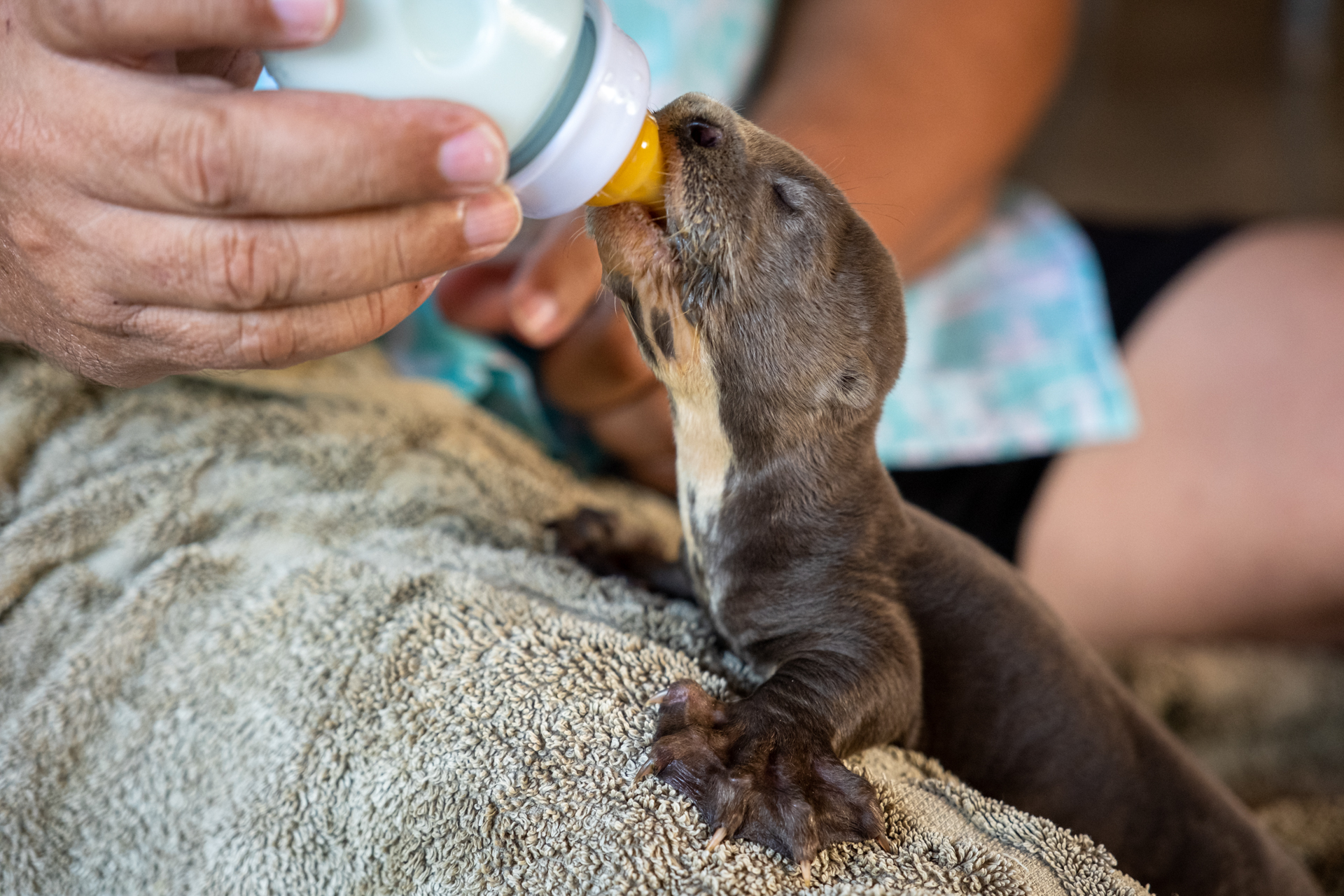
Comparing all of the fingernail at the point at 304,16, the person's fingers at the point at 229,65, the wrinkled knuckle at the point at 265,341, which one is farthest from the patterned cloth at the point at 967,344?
the fingernail at the point at 304,16

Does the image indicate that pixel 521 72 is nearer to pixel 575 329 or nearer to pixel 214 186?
pixel 214 186

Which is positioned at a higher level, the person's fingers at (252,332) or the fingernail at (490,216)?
the fingernail at (490,216)

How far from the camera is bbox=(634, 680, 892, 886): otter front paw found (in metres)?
0.89

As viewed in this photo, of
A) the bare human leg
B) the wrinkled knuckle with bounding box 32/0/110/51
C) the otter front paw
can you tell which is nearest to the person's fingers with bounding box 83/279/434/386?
the wrinkled knuckle with bounding box 32/0/110/51

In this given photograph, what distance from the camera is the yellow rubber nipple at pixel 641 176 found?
3.16ft

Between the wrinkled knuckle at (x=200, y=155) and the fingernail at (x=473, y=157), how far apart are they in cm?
17

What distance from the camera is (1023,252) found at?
222cm

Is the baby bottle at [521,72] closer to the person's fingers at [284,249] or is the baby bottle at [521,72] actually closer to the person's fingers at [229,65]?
the person's fingers at [284,249]

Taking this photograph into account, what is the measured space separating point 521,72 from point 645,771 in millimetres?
644

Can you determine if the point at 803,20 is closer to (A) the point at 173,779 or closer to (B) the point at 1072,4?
(B) the point at 1072,4

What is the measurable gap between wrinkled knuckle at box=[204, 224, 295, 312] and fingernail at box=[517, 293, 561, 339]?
2.41ft

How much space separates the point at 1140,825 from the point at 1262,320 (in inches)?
44.1

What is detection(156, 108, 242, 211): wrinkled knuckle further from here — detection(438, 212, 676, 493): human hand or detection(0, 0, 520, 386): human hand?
detection(438, 212, 676, 493): human hand

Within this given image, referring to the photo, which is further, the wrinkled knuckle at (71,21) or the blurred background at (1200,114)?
the blurred background at (1200,114)
